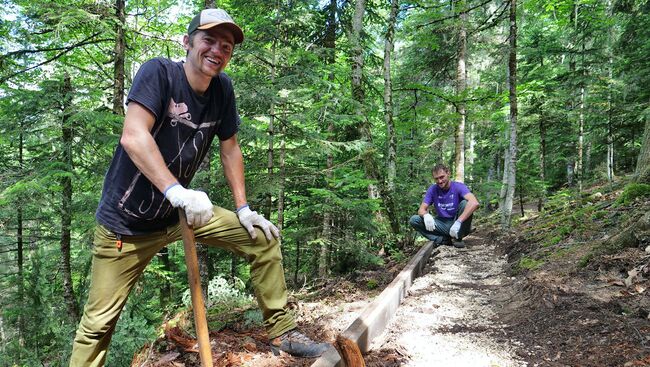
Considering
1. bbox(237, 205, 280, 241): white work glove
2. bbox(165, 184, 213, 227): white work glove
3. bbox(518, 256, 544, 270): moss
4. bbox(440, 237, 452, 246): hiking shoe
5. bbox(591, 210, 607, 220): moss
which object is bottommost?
bbox(440, 237, 452, 246): hiking shoe

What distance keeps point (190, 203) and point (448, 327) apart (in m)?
2.59

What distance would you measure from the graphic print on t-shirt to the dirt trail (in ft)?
5.98

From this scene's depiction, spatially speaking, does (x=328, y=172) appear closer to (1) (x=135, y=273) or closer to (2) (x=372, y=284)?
(2) (x=372, y=284)

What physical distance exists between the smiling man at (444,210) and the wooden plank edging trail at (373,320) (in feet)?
8.93

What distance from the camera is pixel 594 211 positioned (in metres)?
7.14

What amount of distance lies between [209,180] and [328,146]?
2.07 meters

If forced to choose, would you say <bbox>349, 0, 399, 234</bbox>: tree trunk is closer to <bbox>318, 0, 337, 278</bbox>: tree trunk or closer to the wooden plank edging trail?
<bbox>318, 0, 337, 278</bbox>: tree trunk

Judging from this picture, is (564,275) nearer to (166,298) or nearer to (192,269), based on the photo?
(192,269)

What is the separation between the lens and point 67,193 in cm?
855

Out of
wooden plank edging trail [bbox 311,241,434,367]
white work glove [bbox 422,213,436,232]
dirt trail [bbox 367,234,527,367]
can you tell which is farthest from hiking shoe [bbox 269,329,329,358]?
Result: white work glove [bbox 422,213,436,232]

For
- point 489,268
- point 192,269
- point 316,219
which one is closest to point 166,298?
point 316,219

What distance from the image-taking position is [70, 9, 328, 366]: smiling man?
2172mm

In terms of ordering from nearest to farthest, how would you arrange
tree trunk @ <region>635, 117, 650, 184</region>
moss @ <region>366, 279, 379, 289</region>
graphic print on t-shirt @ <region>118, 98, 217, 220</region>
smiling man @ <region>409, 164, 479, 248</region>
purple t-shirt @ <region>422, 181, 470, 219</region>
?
graphic print on t-shirt @ <region>118, 98, 217, 220</region> → moss @ <region>366, 279, 379, 289</region> → tree trunk @ <region>635, 117, 650, 184</region> → smiling man @ <region>409, 164, 479, 248</region> → purple t-shirt @ <region>422, 181, 470, 219</region>

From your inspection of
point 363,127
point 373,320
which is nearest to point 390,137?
point 363,127
